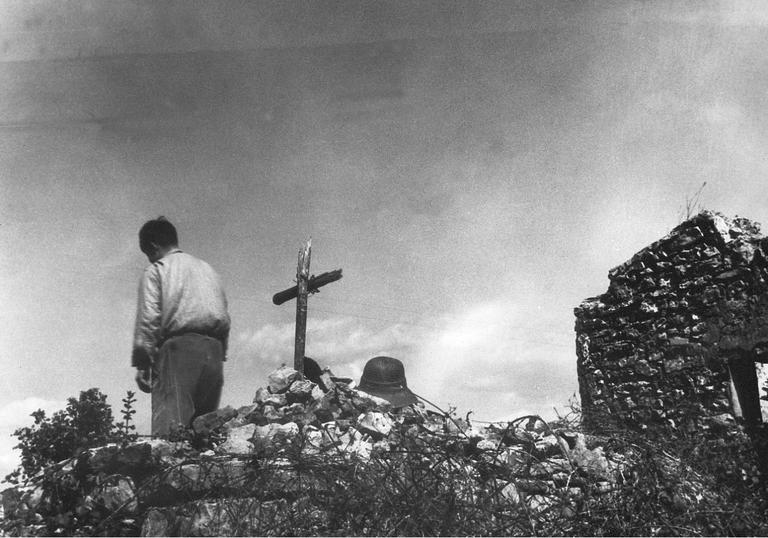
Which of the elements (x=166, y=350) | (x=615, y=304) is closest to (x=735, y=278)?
(x=615, y=304)

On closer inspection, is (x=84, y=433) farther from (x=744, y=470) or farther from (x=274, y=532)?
(x=744, y=470)

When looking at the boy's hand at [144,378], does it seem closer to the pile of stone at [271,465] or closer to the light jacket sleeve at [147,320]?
the light jacket sleeve at [147,320]

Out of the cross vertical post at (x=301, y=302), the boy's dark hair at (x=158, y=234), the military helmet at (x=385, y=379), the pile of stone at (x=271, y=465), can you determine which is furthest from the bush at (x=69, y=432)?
the cross vertical post at (x=301, y=302)

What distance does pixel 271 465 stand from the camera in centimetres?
347

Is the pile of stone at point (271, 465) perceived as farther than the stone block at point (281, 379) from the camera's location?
No

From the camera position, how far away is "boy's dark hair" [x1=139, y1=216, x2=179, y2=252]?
3395 mm

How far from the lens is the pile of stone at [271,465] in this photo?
3.31 m

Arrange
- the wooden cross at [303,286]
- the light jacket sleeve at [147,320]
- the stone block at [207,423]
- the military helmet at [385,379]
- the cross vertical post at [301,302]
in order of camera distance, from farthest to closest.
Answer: the wooden cross at [303,286]
the cross vertical post at [301,302]
the military helmet at [385,379]
the stone block at [207,423]
the light jacket sleeve at [147,320]

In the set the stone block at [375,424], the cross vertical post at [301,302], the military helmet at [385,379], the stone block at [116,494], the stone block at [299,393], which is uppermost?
the cross vertical post at [301,302]

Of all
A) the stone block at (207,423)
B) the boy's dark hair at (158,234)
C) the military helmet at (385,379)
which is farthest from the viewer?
the military helmet at (385,379)

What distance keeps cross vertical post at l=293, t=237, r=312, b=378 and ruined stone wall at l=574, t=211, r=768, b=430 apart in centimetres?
361

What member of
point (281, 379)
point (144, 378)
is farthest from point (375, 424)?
point (144, 378)

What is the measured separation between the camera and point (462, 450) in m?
4.04

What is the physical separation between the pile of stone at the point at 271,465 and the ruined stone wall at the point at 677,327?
136 centimetres
